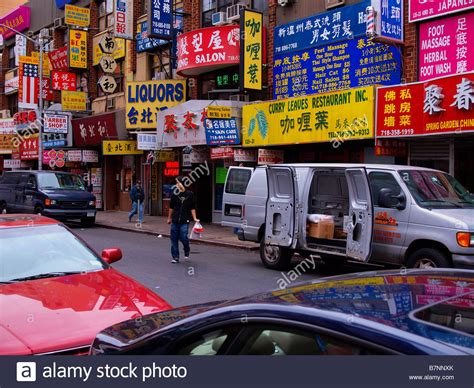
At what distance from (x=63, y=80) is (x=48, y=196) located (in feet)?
40.8

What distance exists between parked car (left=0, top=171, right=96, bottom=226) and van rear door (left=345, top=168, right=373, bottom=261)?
13196 millimetres

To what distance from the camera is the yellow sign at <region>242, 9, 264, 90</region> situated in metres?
17.7

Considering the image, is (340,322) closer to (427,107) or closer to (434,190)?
(434,190)

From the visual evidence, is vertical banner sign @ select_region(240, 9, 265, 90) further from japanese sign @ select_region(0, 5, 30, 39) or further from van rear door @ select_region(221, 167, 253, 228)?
japanese sign @ select_region(0, 5, 30, 39)

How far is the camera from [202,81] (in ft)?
73.2

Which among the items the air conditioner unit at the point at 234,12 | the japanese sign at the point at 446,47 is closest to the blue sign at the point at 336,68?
the japanese sign at the point at 446,47

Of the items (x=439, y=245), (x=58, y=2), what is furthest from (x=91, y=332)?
(x=58, y=2)

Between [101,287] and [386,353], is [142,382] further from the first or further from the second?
[101,287]

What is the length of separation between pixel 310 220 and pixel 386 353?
344 inches

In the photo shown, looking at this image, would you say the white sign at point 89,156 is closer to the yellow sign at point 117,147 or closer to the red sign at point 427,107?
the yellow sign at point 117,147

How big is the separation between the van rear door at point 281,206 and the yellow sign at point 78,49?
21736 mm

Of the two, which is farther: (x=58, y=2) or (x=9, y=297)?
(x=58, y=2)

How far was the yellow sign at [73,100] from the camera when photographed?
28.9 m

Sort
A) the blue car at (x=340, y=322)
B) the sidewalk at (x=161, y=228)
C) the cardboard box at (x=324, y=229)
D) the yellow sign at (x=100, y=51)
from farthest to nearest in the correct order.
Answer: the yellow sign at (x=100, y=51) < the sidewalk at (x=161, y=228) < the cardboard box at (x=324, y=229) < the blue car at (x=340, y=322)
